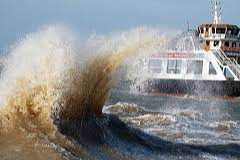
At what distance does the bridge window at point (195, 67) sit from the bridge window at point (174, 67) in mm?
1117

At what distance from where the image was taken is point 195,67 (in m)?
56.4

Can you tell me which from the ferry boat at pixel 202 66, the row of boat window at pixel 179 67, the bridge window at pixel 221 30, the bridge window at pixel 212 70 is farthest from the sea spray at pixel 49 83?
the bridge window at pixel 221 30

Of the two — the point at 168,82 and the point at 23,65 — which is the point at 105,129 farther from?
the point at 168,82

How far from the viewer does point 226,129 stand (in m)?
19.9

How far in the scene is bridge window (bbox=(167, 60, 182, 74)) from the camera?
178 ft

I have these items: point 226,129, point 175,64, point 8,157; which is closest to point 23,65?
point 8,157

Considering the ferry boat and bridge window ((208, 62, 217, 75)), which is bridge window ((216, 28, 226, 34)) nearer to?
the ferry boat

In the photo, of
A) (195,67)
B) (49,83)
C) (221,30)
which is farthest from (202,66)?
(49,83)

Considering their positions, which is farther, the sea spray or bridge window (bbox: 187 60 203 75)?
bridge window (bbox: 187 60 203 75)

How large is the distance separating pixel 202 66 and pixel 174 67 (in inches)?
127

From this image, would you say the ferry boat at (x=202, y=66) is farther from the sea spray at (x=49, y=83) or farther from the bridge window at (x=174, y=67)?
the sea spray at (x=49, y=83)

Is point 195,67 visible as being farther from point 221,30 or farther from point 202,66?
point 221,30

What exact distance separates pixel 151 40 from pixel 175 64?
139 feet

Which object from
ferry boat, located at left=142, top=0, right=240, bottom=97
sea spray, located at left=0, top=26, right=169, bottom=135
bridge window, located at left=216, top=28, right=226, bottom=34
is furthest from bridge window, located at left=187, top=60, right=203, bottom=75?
sea spray, located at left=0, top=26, right=169, bottom=135
